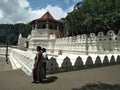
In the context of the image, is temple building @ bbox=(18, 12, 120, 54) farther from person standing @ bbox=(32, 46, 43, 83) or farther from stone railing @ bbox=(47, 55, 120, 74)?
person standing @ bbox=(32, 46, 43, 83)

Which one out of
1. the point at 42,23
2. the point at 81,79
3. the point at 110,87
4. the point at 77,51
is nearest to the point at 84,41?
the point at 77,51

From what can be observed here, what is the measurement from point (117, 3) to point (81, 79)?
59.1 feet

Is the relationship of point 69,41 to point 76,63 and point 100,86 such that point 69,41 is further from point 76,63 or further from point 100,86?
point 100,86

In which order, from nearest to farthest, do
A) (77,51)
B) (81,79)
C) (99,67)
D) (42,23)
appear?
(81,79) → (99,67) → (77,51) → (42,23)

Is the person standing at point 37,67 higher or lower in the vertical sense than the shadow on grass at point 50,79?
higher

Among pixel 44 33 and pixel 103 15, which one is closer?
pixel 103 15

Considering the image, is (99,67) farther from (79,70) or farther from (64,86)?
(64,86)

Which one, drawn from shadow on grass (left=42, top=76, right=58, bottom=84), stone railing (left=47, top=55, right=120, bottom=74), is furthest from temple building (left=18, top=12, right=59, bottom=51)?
shadow on grass (left=42, top=76, right=58, bottom=84)

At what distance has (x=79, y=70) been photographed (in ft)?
42.7

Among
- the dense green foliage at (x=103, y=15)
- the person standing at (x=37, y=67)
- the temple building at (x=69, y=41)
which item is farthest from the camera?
the dense green foliage at (x=103, y=15)

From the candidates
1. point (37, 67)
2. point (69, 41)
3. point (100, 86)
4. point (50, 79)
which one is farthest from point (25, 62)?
point (69, 41)

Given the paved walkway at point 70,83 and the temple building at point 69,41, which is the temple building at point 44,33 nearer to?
the temple building at point 69,41

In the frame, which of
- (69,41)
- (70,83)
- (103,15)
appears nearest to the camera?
(70,83)

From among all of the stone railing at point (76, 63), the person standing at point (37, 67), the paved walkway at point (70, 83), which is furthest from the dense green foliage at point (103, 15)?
the person standing at point (37, 67)
